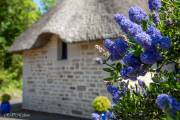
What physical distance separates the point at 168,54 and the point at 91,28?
29.6 ft

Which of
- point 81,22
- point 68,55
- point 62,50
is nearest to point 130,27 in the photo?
point 81,22

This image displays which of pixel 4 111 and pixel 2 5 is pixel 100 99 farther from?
pixel 2 5

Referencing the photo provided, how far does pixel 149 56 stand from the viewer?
2645 mm

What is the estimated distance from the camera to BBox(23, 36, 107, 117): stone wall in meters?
12.2

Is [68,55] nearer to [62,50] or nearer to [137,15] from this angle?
[62,50]

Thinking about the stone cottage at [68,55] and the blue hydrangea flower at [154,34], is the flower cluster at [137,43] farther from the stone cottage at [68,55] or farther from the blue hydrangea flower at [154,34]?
the stone cottage at [68,55]

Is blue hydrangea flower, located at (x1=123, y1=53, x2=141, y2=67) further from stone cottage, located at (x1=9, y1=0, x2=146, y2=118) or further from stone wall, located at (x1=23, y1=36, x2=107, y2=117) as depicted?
stone wall, located at (x1=23, y1=36, x2=107, y2=117)

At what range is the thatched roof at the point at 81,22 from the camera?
1146cm

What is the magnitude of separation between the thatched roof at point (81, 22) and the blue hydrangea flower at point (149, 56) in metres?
7.79

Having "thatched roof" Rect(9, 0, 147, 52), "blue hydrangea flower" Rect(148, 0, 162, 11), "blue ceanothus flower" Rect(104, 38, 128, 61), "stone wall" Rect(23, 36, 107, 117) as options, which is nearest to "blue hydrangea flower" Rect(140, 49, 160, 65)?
"blue ceanothus flower" Rect(104, 38, 128, 61)

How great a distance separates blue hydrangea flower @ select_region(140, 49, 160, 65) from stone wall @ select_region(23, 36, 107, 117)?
8955 millimetres

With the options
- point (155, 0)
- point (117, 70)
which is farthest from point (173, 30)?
point (117, 70)

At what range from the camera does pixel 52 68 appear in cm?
1386

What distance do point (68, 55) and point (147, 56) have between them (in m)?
10.6
